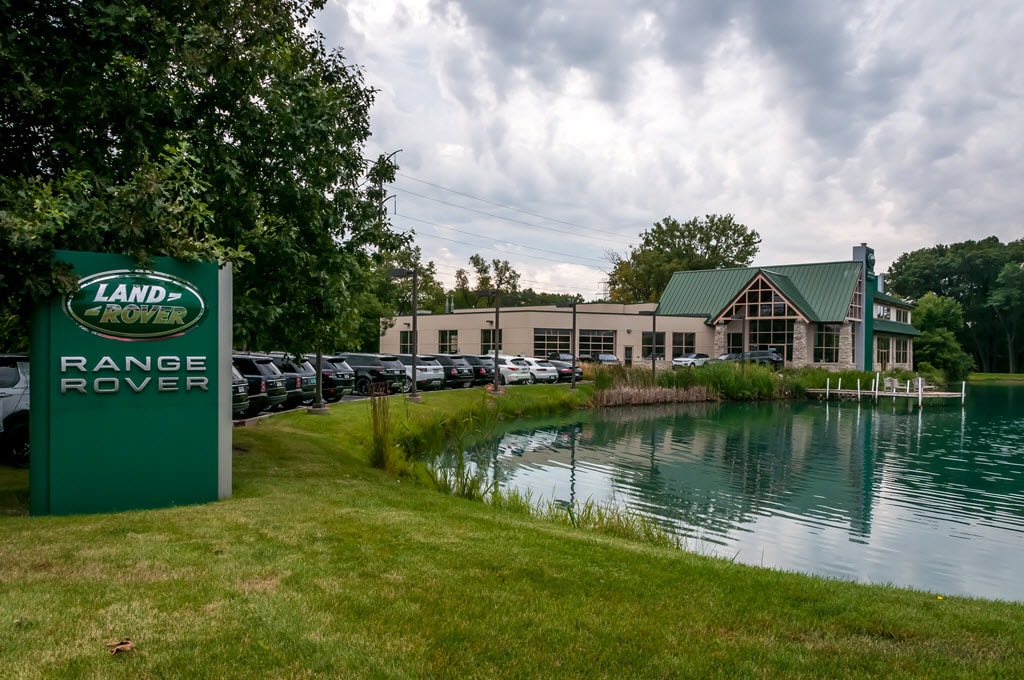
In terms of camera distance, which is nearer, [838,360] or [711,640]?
[711,640]

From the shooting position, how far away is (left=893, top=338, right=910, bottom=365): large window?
64.6 m

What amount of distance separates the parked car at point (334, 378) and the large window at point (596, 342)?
32.2m

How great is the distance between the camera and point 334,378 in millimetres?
25281

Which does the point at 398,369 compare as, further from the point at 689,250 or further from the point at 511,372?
the point at 689,250

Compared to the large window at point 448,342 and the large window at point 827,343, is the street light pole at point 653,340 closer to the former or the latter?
the large window at point 827,343

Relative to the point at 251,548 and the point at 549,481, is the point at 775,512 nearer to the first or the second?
the point at 549,481

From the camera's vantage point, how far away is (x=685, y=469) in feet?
66.9

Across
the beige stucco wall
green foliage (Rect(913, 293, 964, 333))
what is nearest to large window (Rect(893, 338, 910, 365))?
green foliage (Rect(913, 293, 964, 333))

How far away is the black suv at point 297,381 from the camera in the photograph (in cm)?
2250

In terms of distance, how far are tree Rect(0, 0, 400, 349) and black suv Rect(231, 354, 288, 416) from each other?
23.4ft

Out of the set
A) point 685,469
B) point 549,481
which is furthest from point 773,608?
point 685,469

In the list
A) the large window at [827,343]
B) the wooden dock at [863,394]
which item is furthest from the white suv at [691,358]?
the wooden dock at [863,394]

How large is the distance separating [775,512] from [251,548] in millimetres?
11384

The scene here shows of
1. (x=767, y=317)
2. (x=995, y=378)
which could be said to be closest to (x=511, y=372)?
(x=767, y=317)
